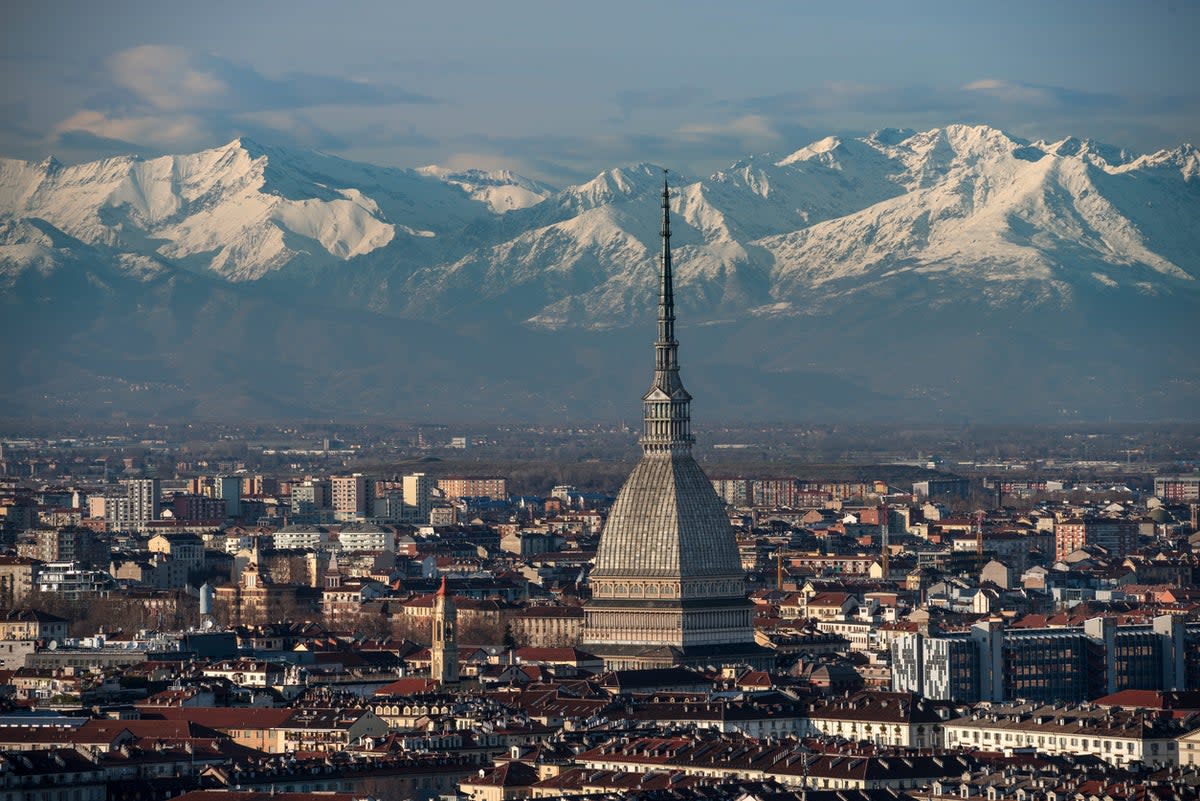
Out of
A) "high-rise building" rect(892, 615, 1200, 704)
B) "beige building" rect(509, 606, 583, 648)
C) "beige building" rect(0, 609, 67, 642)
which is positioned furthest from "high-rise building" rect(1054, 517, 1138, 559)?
"high-rise building" rect(892, 615, 1200, 704)

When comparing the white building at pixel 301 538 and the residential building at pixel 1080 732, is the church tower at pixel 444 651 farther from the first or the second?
the white building at pixel 301 538

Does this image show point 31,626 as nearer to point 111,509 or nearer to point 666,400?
point 666,400

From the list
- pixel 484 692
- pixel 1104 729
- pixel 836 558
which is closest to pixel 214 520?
pixel 836 558

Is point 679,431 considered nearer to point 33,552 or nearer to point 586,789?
point 586,789

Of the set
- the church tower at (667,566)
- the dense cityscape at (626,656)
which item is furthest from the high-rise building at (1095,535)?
the church tower at (667,566)

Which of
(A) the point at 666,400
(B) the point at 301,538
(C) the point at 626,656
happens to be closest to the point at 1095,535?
(B) the point at 301,538

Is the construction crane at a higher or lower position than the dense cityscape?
higher

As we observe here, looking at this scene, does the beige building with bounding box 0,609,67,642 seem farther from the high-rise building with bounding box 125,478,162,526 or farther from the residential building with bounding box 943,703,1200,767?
the high-rise building with bounding box 125,478,162,526
